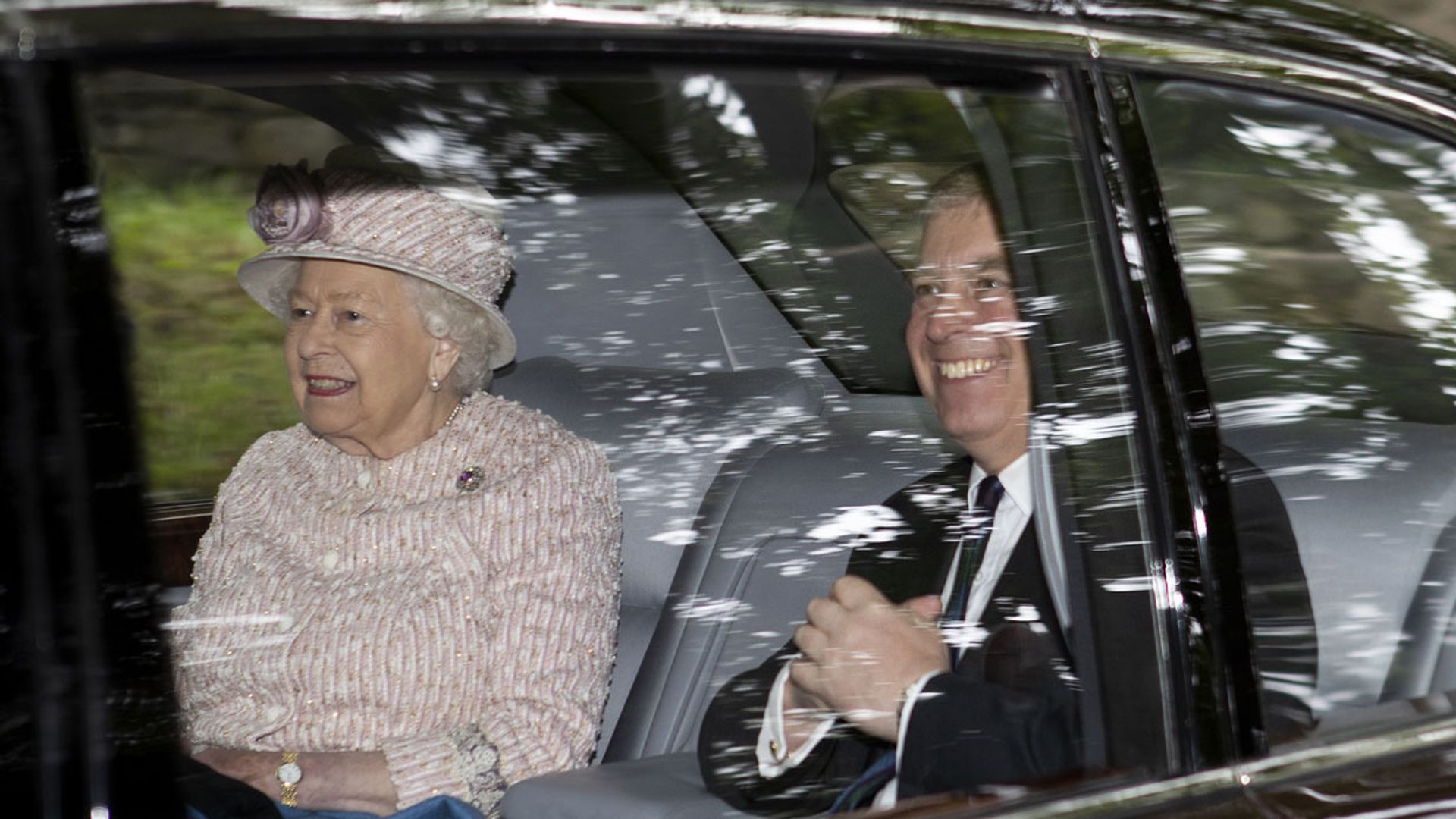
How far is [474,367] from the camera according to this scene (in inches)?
90.2

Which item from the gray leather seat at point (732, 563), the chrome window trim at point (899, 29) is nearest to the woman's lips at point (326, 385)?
the gray leather seat at point (732, 563)

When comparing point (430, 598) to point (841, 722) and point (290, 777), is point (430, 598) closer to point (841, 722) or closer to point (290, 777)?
point (290, 777)

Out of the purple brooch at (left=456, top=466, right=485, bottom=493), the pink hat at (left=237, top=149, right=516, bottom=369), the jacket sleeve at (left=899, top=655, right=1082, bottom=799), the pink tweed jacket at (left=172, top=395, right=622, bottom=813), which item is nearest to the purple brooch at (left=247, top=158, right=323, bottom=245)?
the pink hat at (left=237, top=149, right=516, bottom=369)

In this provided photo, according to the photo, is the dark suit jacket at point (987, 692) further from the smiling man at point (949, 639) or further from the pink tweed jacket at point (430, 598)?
the pink tweed jacket at point (430, 598)

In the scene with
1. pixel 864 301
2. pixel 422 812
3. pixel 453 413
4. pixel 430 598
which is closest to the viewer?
pixel 864 301

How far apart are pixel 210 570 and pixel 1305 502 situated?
1.16m

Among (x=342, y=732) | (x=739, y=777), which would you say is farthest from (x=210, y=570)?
(x=739, y=777)

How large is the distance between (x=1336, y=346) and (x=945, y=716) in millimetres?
581

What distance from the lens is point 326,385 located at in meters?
2.07

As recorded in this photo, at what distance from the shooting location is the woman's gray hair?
220 cm

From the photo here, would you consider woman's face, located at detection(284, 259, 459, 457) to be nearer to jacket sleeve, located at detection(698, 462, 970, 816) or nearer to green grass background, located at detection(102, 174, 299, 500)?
green grass background, located at detection(102, 174, 299, 500)

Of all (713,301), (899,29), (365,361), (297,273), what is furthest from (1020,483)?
(365,361)

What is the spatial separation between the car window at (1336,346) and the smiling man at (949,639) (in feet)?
0.61

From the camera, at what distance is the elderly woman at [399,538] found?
1.77 meters
